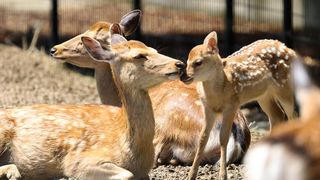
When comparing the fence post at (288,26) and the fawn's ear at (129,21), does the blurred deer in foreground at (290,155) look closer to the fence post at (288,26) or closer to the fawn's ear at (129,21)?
the fawn's ear at (129,21)

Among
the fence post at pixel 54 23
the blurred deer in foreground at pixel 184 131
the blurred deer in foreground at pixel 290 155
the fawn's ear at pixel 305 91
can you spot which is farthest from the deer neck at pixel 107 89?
the blurred deer in foreground at pixel 290 155

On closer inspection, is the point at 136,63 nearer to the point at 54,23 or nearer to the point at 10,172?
the point at 10,172

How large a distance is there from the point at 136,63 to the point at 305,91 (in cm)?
322

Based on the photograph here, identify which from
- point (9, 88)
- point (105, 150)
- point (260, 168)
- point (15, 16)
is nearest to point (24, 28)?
point (15, 16)

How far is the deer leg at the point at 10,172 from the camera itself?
25.4 ft

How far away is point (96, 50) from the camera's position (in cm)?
799

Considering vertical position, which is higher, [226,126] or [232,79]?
[232,79]

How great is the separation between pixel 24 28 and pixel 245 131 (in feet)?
26.5

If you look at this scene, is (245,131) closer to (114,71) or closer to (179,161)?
(179,161)

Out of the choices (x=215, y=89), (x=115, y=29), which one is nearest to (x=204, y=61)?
(x=215, y=89)

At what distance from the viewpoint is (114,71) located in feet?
26.3

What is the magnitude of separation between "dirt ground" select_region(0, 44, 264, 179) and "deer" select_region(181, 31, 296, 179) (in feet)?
3.76

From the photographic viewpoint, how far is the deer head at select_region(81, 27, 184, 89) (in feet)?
25.5

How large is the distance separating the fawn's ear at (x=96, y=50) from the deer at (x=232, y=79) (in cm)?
60
